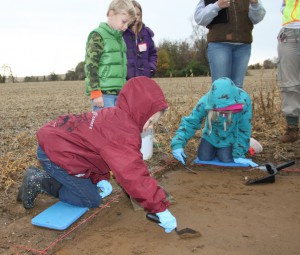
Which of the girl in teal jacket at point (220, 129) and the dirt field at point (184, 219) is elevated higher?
the girl in teal jacket at point (220, 129)

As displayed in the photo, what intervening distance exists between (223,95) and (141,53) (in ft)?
3.84

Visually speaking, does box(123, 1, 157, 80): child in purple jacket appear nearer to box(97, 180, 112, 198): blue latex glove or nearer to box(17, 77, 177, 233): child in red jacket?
box(97, 180, 112, 198): blue latex glove

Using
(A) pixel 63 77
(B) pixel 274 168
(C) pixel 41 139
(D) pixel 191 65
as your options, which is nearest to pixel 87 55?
(C) pixel 41 139

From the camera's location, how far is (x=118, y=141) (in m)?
2.17

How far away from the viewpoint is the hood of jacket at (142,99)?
86.0 inches

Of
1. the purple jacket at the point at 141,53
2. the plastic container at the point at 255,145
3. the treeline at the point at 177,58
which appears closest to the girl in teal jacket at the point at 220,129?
the plastic container at the point at 255,145

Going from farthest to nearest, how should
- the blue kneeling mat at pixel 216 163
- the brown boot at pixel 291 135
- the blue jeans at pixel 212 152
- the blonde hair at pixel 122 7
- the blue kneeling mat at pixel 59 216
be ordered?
the brown boot at pixel 291 135
the blue jeans at pixel 212 152
the blue kneeling mat at pixel 216 163
the blonde hair at pixel 122 7
the blue kneeling mat at pixel 59 216

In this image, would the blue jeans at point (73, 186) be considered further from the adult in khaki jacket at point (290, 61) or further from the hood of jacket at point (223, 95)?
the adult in khaki jacket at point (290, 61)

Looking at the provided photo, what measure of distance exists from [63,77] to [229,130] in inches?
1422

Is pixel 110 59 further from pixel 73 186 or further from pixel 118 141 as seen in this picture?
pixel 118 141

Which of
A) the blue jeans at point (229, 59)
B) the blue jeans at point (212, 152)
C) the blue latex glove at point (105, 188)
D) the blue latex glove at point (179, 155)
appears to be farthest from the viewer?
the blue jeans at point (229, 59)

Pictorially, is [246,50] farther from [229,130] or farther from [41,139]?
[41,139]

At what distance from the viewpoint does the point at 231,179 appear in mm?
3338

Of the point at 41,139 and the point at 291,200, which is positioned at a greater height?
the point at 41,139
